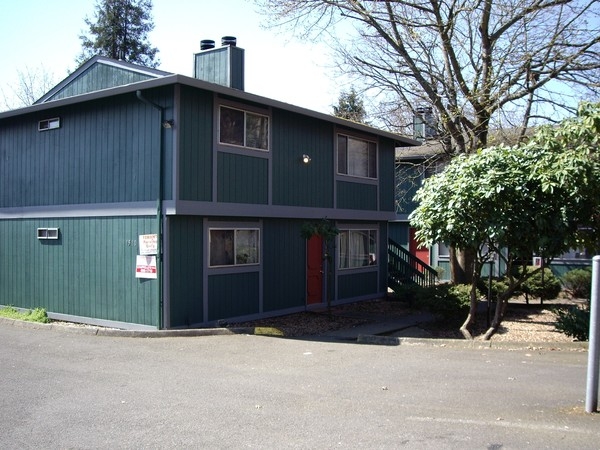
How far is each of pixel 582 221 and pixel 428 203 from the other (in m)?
2.86

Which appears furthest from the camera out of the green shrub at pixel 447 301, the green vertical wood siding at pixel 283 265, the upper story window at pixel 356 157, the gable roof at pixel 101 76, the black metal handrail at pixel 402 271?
the black metal handrail at pixel 402 271

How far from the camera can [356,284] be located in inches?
730

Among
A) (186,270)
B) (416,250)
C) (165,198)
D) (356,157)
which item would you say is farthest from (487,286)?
(416,250)

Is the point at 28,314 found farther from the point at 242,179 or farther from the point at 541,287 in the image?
the point at 541,287

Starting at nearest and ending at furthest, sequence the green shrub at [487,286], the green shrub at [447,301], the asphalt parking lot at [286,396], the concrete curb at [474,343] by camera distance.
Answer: the asphalt parking lot at [286,396] → the concrete curb at [474,343] → the green shrub at [447,301] → the green shrub at [487,286]

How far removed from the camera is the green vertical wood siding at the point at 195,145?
41.0ft

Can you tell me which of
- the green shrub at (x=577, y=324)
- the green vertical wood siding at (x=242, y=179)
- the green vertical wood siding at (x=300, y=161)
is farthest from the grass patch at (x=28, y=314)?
the green shrub at (x=577, y=324)

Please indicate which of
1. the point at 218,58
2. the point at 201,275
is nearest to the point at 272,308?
the point at 201,275

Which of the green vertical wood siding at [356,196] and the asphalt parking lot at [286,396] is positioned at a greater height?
the green vertical wood siding at [356,196]

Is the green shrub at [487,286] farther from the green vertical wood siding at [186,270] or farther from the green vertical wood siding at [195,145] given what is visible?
the green vertical wood siding at [195,145]

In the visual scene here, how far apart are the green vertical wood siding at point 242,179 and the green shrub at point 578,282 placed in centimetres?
1181

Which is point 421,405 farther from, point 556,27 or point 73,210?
point 556,27

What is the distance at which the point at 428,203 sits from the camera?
11.9 m

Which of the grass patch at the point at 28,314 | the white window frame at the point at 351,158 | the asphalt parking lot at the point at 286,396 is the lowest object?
the asphalt parking lot at the point at 286,396
